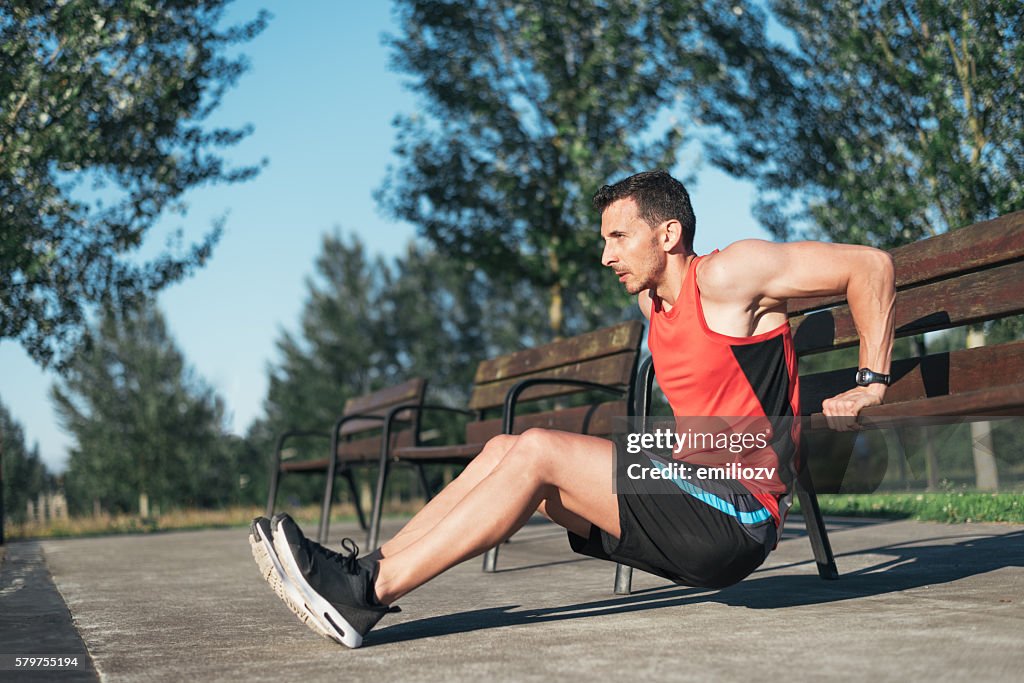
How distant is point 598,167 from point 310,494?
107 ft

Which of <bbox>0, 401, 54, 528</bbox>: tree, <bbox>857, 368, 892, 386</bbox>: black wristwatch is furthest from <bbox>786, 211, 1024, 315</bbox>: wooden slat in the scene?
<bbox>0, 401, 54, 528</bbox>: tree

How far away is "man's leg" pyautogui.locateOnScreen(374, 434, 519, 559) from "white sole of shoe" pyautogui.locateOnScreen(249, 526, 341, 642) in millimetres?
208

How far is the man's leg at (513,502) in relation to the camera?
8.39 ft

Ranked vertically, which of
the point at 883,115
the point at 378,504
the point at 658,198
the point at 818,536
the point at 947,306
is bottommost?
the point at 818,536

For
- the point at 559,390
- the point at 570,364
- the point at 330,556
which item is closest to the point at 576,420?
the point at 570,364

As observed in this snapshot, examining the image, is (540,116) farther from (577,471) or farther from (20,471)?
(20,471)

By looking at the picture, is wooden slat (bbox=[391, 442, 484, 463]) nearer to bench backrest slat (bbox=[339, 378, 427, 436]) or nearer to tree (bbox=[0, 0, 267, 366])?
bench backrest slat (bbox=[339, 378, 427, 436])

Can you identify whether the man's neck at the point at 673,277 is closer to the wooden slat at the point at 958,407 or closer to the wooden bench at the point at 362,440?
the wooden slat at the point at 958,407

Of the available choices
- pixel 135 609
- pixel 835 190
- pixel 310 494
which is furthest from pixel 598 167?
pixel 310 494

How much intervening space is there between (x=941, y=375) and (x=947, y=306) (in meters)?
0.27

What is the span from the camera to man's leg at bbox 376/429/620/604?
2557 mm

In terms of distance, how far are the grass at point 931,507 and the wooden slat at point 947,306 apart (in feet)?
1.86

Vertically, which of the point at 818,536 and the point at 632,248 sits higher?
the point at 632,248

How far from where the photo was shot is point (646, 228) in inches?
113
